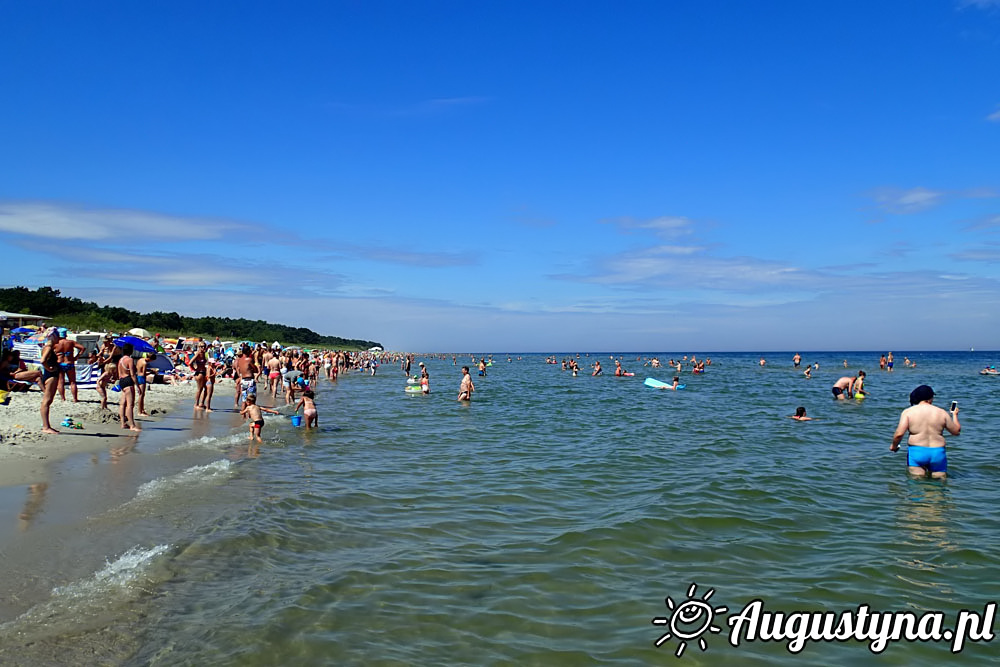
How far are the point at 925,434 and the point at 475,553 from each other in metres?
8.03

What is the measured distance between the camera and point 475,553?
21.7 ft

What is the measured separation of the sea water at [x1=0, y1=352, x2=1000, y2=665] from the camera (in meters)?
4.58

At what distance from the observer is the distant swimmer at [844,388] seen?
1076 inches

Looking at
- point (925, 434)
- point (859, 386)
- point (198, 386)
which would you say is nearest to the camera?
point (925, 434)

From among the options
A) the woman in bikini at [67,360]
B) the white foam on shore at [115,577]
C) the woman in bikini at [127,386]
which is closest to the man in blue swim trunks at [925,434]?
the white foam on shore at [115,577]

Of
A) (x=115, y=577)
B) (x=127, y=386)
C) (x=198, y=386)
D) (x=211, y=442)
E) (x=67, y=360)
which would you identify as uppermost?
(x=67, y=360)

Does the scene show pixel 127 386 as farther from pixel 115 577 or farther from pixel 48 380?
pixel 115 577

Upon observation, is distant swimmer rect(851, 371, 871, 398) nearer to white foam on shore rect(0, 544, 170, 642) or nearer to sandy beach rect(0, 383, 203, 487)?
sandy beach rect(0, 383, 203, 487)

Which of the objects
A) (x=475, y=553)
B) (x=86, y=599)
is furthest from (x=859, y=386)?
(x=86, y=599)

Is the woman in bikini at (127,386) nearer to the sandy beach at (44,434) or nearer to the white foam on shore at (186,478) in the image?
the sandy beach at (44,434)

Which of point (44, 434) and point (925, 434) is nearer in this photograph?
point (925, 434)

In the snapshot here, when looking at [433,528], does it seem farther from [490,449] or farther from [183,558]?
[490,449]

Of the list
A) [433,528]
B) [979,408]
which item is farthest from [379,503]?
[979,408]

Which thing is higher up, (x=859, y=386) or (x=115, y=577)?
(x=859, y=386)
